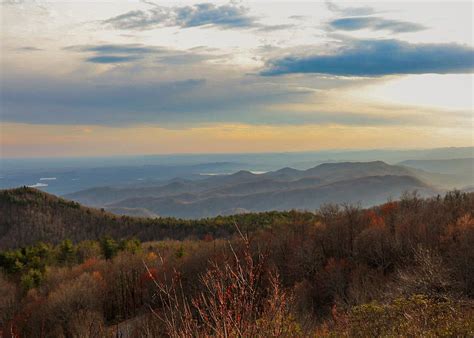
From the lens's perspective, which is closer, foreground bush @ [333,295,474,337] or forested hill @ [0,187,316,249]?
foreground bush @ [333,295,474,337]

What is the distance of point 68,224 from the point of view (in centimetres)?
13225

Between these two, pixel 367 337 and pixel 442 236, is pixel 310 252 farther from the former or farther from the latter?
pixel 367 337

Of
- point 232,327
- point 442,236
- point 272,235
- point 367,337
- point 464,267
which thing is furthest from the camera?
point 272,235

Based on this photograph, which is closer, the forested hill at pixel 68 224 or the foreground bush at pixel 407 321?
the foreground bush at pixel 407 321

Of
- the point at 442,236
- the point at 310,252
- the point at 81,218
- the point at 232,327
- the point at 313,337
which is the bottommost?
the point at 81,218

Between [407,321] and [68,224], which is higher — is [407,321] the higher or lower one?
the higher one

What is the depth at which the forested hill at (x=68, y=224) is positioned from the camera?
11591 centimetres

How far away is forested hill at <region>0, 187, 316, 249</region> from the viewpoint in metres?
116

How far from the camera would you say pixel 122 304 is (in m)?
43.5

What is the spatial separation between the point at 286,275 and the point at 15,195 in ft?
444

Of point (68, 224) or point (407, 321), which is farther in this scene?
point (68, 224)

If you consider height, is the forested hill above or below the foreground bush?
below

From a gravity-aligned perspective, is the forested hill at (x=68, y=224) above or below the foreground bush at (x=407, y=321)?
below

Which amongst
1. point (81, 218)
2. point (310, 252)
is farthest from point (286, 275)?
point (81, 218)
